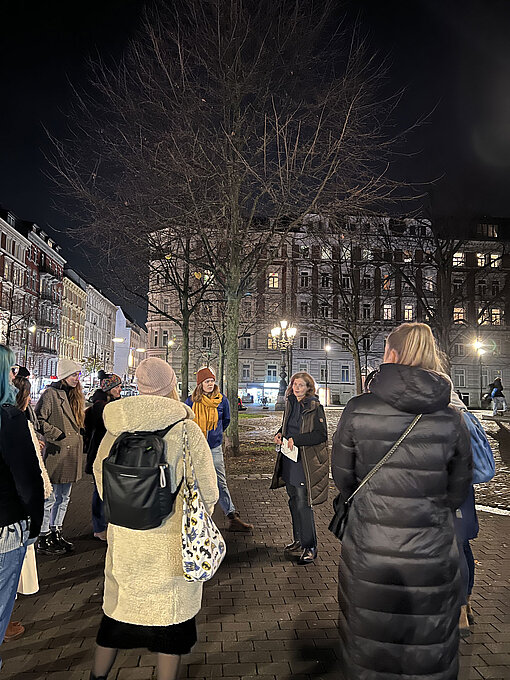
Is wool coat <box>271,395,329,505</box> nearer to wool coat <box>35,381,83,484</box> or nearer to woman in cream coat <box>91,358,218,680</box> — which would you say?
wool coat <box>35,381,83,484</box>

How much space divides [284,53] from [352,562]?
13195mm

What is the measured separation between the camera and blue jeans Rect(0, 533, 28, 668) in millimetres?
3059

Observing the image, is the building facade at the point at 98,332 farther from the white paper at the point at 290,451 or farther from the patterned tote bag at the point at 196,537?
the patterned tote bag at the point at 196,537

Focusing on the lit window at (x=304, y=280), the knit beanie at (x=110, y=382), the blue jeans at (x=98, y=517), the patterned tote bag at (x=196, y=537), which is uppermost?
the lit window at (x=304, y=280)

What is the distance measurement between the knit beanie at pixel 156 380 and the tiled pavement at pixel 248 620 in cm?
194

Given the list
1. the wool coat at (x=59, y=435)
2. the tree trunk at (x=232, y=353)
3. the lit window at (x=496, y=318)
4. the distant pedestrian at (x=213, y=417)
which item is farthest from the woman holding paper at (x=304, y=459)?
the lit window at (x=496, y=318)

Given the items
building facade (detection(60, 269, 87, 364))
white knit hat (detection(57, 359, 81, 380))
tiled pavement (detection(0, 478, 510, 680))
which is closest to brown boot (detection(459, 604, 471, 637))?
tiled pavement (detection(0, 478, 510, 680))

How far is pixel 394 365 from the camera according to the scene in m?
2.84

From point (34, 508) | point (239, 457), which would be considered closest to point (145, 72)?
point (239, 457)

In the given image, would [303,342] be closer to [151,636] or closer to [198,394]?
[198,394]

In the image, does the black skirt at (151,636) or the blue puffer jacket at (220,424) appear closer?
the black skirt at (151,636)

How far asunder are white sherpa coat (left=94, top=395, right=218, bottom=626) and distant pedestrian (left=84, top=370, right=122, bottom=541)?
9.79ft

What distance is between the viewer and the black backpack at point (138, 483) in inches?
111

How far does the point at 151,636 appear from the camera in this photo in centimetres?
298
